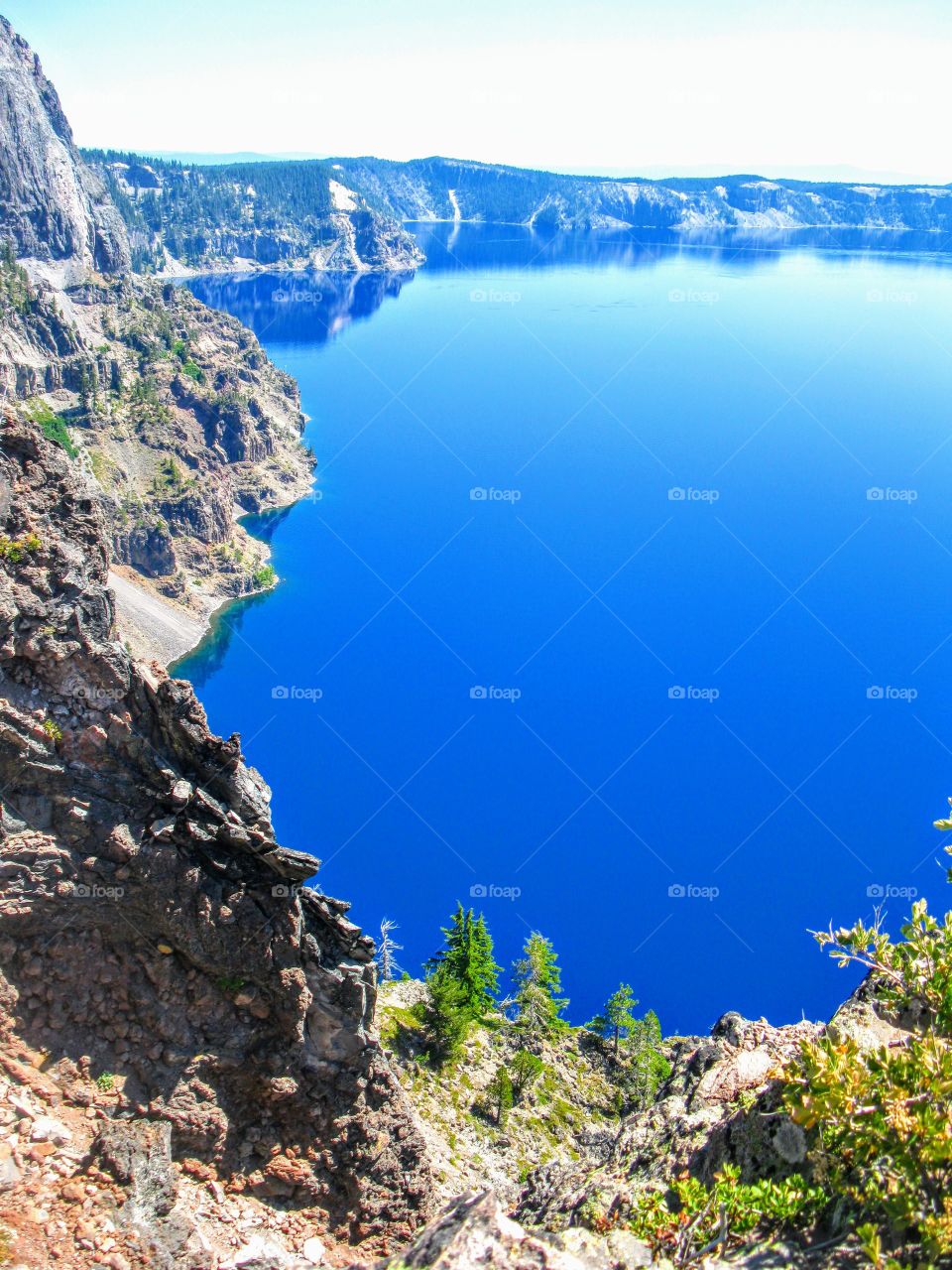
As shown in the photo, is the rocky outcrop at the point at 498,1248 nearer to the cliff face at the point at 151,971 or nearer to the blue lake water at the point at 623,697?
the cliff face at the point at 151,971

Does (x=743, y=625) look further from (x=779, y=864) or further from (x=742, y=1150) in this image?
(x=742, y=1150)

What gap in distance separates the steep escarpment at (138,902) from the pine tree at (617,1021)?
94.5 feet

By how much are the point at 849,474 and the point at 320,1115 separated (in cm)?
16181

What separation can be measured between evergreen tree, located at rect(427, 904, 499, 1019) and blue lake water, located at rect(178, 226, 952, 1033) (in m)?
19.5

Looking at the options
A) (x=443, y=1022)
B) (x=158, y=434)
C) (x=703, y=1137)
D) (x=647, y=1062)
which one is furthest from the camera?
(x=158, y=434)

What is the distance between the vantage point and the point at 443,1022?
44969 millimetres

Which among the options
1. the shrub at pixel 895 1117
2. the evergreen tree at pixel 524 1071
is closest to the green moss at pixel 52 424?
the evergreen tree at pixel 524 1071

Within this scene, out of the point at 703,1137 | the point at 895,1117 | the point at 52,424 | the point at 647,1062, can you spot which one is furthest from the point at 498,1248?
the point at 52,424

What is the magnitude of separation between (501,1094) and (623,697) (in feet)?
212

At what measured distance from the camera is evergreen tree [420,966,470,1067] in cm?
4462

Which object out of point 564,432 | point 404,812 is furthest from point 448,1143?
point 564,432

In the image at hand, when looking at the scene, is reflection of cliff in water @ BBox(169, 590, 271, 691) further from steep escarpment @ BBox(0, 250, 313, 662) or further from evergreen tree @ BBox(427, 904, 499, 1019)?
evergreen tree @ BBox(427, 904, 499, 1019)

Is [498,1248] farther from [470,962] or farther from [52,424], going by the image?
[52,424]

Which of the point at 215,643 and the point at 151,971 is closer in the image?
the point at 151,971
